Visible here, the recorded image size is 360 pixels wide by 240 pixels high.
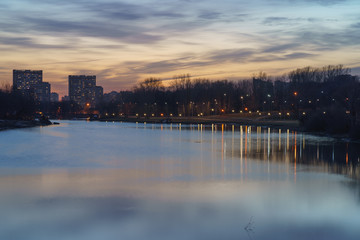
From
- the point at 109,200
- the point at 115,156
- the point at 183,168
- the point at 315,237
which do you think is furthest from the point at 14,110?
the point at 315,237

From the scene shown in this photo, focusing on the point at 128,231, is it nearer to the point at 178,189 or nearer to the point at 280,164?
the point at 178,189

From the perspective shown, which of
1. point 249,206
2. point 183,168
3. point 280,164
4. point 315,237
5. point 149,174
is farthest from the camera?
point 280,164

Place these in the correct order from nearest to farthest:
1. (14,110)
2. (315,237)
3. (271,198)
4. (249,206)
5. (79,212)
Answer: (315,237) → (79,212) → (249,206) → (271,198) → (14,110)

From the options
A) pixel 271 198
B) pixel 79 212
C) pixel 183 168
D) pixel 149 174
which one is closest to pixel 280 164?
pixel 183 168

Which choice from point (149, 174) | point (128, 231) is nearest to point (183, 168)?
point (149, 174)

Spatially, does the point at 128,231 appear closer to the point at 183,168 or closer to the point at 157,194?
the point at 157,194

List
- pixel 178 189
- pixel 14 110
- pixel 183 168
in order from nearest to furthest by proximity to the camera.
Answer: pixel 178 189 → pixel 183 168 → pixel 14 110

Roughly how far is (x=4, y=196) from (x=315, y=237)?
31.5ft

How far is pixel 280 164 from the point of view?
2194 centimetres

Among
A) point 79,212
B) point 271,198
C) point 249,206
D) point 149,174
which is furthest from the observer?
point 149,174

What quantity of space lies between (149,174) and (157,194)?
173 inches

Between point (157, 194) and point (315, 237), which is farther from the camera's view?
point (157, 194)

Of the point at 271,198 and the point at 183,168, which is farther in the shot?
→ the point at 183,168

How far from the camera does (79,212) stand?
1166 cm
